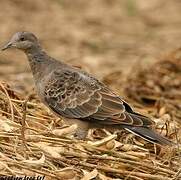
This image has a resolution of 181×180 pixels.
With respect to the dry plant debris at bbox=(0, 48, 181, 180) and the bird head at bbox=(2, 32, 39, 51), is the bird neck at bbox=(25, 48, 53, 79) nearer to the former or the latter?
the bird head at bbox=(2, 32, 39, 51)

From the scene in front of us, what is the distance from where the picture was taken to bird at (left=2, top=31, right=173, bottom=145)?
610 cm

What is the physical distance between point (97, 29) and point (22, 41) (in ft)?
20.5

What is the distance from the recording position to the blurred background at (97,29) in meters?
11.2

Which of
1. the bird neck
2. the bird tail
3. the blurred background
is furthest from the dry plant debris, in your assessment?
the blurred background

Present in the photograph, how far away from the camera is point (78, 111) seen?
20.7 ft

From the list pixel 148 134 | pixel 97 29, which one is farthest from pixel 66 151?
pixel 97 29

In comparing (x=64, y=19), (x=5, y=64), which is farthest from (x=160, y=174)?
(x=64, y=19)

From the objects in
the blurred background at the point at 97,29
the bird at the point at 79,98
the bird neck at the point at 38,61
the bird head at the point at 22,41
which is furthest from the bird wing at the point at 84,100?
the blurred background at the point at 97,29

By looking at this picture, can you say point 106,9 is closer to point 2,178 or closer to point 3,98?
point 3,98

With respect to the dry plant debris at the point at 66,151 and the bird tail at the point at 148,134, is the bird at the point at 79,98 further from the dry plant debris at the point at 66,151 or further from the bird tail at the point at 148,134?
the dry plant debris at the point at 66,151

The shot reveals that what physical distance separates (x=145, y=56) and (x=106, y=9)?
277cm

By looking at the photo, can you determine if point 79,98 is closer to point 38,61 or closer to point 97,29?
point 38,61

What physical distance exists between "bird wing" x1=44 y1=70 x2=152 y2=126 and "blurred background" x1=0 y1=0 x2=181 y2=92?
11.9 ft

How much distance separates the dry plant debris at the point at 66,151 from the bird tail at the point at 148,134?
0.07 meters
